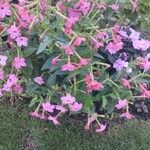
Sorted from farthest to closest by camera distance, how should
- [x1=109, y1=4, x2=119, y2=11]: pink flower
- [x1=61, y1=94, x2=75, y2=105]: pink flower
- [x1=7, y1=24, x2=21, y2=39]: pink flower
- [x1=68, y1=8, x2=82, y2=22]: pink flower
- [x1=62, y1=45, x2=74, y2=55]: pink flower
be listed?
1. [x1=109, y1=4, x2=119, y2=11]: pink flower
2. [x1=68, y1=8, x2=82, y2=22]: pink flower
3. [x1=7, y1=24, x2=21, y2=39]: pink flower
4. [x1=61, y1=94, x2=75, y2=105]: pink flower
5. [x1=62, y1=45, x2=74, y2=55]: pink flower

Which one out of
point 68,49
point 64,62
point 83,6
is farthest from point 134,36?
point 68,49

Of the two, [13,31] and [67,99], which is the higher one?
[13,31]

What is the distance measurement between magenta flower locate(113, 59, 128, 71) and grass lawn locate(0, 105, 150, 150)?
372 mm

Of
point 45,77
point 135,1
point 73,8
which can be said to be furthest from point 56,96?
point 135,1

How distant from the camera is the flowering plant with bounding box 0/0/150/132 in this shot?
9.07 feet

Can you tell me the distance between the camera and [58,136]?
297 cm

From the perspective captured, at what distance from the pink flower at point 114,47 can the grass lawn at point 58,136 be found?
48 centimetres

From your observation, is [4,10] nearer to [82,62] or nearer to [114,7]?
[82,62]

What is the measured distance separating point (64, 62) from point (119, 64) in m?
0.38

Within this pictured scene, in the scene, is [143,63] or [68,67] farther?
[143,63]

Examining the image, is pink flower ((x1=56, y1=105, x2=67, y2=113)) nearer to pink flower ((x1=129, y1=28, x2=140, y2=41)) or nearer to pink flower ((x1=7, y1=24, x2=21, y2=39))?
pink flower ((x1=7, y1=24, x2=21, y2=39))

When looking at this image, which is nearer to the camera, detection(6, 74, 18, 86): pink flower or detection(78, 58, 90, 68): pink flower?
detection(78, 58, 90, 68): pink flower

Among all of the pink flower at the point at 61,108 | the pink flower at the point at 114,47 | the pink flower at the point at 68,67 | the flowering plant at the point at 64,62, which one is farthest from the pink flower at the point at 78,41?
the pink flower at the point at 61,108

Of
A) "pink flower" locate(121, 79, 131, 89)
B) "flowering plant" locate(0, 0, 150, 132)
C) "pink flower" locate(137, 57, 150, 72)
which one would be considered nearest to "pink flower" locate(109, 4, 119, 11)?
"flowering plant" locate(0, 0, 150, 132)
